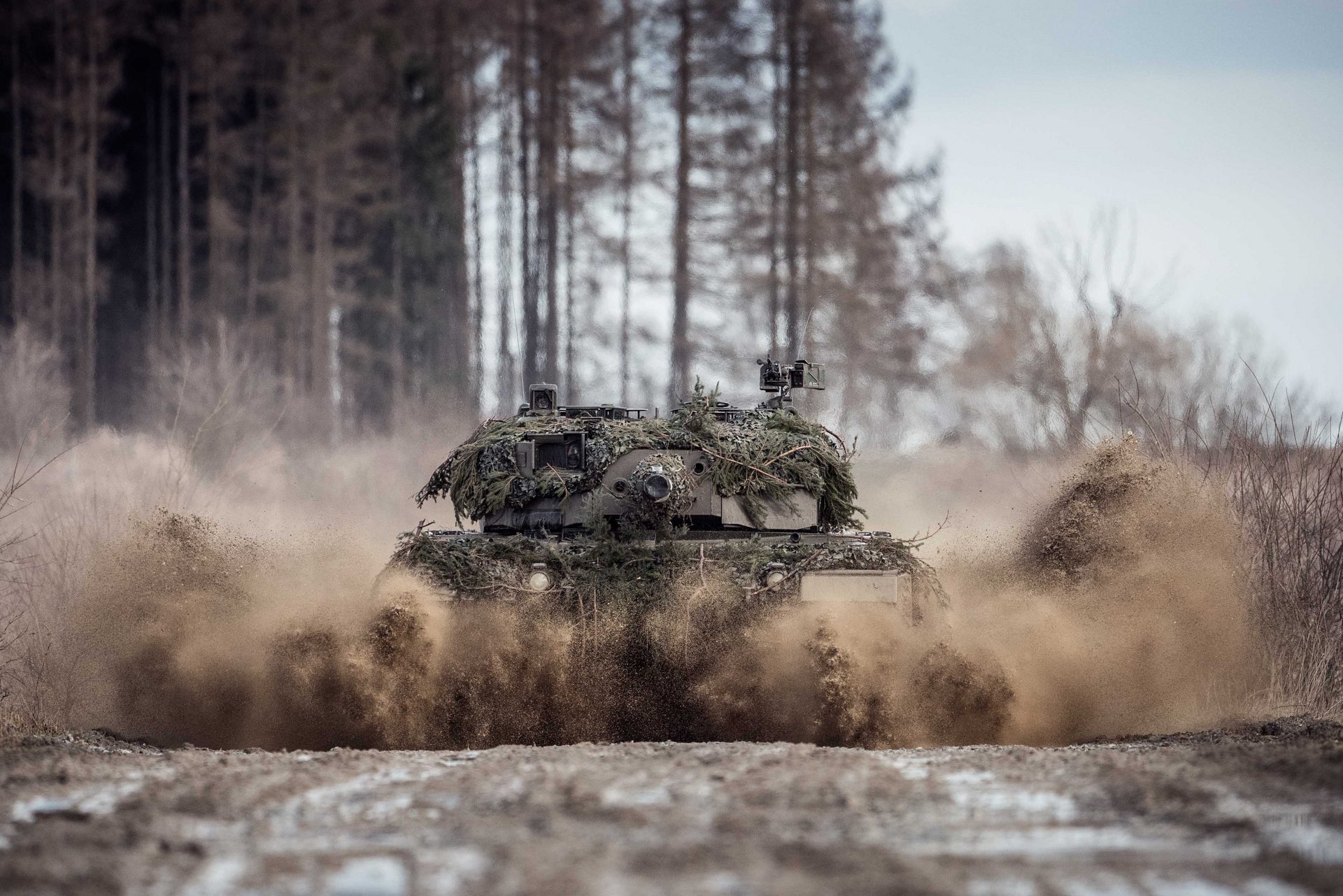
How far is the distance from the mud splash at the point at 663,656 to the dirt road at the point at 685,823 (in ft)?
5.05

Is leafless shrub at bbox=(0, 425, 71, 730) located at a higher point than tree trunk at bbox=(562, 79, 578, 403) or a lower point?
lower

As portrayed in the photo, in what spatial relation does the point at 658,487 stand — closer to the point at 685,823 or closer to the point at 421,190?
the point at 685,823

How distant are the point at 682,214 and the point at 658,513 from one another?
18.8 meters

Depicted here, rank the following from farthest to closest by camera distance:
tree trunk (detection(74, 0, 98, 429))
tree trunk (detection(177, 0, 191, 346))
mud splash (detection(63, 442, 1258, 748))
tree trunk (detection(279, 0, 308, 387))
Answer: tree trunk (detection(279, 0, 308, 387)) → tree trunk (detection(177, 0, 191, 346)) → tree trunk (detection(74, 0, 98, 429)) → mud splash (detection(63, 442, 1258, 748))

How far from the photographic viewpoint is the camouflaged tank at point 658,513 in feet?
34.2

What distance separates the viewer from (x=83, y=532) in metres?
13.9

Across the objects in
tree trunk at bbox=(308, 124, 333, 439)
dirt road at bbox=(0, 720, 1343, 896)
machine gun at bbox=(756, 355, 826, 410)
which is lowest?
dirt road at bbox=(0, 720, 1343, 896)

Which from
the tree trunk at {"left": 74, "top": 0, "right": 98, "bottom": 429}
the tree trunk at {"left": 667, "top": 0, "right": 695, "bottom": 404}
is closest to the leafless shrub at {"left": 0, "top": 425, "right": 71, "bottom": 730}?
the tree trunk at {"left": 667, "top": 0, "right": 695, "bottom": 404}

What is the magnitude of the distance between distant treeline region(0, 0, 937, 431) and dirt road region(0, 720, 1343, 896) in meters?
21.2

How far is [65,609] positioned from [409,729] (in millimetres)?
3731

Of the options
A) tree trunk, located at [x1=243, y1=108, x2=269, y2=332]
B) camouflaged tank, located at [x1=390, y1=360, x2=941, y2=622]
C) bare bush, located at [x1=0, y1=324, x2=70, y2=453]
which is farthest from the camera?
tree trunk, located at [x1=243, y1=108, x2=269, y2=332]

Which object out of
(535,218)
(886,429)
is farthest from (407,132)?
(886,429)

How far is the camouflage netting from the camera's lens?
37.8 feet

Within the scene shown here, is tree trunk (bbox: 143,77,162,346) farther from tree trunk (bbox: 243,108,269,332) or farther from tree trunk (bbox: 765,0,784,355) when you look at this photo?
tree trunk (bbox: 765,0,784,355)
